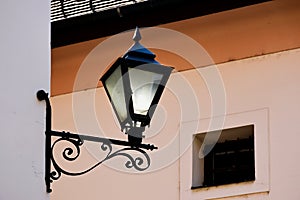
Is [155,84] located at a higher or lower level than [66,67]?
lower

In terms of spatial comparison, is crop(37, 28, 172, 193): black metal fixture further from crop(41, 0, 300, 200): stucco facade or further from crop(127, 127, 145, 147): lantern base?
crop(41, 0, 300, 200): stucco facade

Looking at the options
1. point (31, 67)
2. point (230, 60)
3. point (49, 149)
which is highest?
point (230, 60)

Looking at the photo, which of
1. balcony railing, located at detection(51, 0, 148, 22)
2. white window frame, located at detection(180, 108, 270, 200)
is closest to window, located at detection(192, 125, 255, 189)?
white window frame, located at detection(180, 108, 270, 200)

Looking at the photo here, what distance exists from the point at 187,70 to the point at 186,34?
32cm

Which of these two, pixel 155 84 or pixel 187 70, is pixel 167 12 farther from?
pixel 155 84

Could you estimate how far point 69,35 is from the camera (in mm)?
11977

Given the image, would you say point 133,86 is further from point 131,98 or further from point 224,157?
point 224,157

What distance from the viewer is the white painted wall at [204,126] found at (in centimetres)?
1080

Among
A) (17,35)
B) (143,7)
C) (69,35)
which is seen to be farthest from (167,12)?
(17,35)

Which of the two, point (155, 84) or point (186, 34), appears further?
point (186, 34)

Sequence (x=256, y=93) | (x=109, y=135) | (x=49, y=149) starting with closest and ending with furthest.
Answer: (x=49, y=149), (x=256, y=93), (x=109, y=135)

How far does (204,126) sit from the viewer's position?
11398 mm

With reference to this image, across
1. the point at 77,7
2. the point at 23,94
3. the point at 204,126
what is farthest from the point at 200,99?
the point at 23,94

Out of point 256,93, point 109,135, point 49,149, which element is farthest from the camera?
point 109,135
